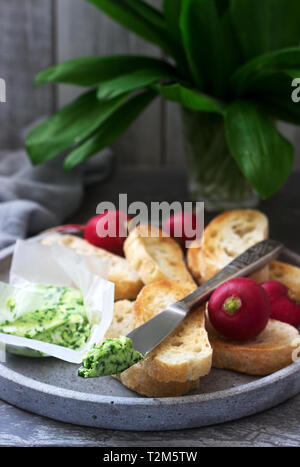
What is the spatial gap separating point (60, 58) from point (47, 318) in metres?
1.19

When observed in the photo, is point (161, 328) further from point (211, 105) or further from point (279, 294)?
point (211, 105)

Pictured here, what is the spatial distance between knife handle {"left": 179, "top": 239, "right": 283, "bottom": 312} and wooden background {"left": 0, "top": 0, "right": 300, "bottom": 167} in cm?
94

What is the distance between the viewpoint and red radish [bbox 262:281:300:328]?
926 mm

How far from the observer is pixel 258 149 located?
115 cm

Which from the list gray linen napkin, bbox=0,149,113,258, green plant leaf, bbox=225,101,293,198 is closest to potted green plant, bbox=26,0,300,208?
green plant leaf, bbox=225,101,293,198

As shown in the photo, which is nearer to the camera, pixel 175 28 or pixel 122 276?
pixel 122 276

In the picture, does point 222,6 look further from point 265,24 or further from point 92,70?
point 92,70

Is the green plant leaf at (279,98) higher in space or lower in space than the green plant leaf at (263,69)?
lower

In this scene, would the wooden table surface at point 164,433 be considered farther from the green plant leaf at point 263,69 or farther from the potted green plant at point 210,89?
the green plant leaf at point 263,69

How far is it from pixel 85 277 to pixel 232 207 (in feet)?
1.95

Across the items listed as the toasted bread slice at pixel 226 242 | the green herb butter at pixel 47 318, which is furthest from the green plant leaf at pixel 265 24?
the green herb butter at pixel 47 318

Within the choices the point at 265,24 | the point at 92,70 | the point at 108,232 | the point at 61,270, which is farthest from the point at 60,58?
the point at 61,270

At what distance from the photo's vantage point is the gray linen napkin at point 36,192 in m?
1.26

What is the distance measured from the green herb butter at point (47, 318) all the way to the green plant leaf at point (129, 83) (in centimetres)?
48
